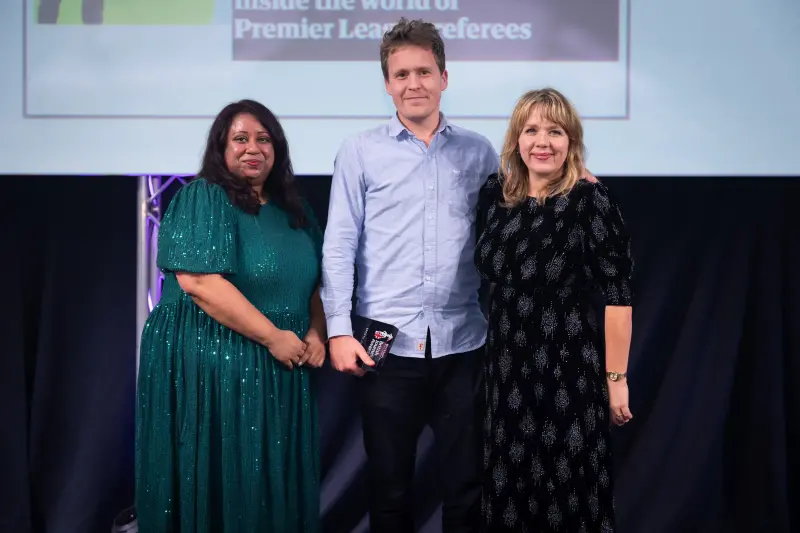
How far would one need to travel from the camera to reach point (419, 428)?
1.86 meters

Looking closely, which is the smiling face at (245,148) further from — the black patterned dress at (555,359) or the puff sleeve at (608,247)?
the puff sleeve at (608,247)

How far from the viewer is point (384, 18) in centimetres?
234

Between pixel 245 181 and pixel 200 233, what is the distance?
19 cm

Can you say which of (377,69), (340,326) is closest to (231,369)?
(340,326)

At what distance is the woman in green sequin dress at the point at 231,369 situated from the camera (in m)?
1.80

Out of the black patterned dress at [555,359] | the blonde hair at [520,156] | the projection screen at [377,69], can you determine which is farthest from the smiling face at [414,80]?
the projection screen at [377,69]

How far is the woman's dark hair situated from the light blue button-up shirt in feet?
0.56

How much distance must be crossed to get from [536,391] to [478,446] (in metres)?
0.23

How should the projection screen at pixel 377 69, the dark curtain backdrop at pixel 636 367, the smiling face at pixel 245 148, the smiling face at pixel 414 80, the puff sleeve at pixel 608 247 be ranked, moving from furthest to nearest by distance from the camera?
the dark curtain backdrop at pixel 636 367 < the projection screen at pixel 377 69 < the smiling face at pixel 245 148 < the smiling face at pixel 414 80 < the puff sleeve at pixel 608 247

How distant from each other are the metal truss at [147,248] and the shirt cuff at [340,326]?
89 centimetres

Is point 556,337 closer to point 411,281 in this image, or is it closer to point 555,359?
point 555,359

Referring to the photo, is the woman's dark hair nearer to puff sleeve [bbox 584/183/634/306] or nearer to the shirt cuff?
the shirt cuff

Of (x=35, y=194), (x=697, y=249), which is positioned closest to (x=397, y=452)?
(x=697, y=249)

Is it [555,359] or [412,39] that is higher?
[412,39]
